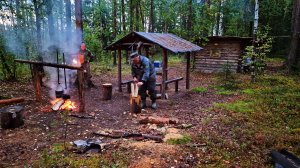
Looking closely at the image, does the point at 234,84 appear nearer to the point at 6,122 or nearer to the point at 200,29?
the point at 200,29

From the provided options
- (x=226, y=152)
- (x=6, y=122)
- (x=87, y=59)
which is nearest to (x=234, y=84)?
(x=87, y=59)

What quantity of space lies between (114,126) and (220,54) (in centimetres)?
1617

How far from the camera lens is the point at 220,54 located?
2194 centimetres

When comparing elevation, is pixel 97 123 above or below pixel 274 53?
below

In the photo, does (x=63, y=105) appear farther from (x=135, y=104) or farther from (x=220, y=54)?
(x=220, y=54)

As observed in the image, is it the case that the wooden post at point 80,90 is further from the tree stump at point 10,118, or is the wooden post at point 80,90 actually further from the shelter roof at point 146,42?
the shelter roof at point 146,42

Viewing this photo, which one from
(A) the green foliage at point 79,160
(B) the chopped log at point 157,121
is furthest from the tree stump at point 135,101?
(A) the green foliage at point 79,160

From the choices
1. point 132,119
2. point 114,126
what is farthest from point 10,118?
point 132,119

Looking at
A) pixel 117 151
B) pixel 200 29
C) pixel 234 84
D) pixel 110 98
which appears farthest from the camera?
pixel 200 29

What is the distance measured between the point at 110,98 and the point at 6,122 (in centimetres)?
489

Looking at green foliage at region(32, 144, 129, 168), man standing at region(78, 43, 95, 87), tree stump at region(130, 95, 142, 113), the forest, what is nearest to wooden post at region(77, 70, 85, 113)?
the forest

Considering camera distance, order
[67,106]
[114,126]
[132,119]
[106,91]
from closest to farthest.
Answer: [114,126]
[132,119]
[67,106]
[106,91]

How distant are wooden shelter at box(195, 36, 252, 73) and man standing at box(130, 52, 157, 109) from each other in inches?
492

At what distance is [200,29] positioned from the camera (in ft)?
78.9
